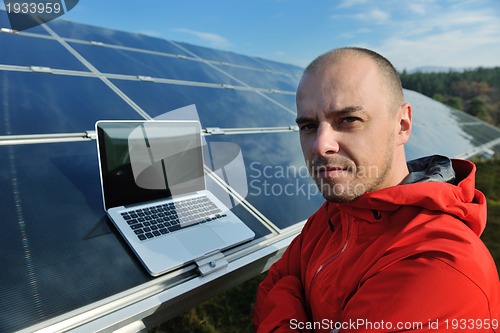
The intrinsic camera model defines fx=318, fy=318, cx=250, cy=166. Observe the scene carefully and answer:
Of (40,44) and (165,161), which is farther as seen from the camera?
(40,44)

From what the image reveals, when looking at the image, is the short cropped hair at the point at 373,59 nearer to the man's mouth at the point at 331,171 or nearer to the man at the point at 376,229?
the man at the point at 376,229

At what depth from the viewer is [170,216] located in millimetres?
1837

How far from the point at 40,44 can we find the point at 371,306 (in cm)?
424

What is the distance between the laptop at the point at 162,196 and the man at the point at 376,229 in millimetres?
491

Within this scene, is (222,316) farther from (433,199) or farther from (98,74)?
(98,74)

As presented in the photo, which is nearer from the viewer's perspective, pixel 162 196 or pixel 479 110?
pixel 162 196

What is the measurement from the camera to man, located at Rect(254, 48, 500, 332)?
1.01 metres

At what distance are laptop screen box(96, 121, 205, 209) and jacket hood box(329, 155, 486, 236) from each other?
3.46 ft

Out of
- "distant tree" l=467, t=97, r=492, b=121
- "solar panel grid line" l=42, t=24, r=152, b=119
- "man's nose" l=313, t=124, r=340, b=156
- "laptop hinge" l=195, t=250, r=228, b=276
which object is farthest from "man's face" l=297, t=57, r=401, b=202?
"distant tree" l=467, t=97, r=492, b=121

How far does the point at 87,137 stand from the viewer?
216 cm

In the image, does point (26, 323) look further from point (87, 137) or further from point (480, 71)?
point (480, 71)

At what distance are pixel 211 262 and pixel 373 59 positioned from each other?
127cm

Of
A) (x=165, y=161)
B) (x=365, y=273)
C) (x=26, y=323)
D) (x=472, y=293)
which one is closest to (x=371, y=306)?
(x=365, y=273)

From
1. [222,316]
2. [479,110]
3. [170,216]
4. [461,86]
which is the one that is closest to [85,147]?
[170,216]
